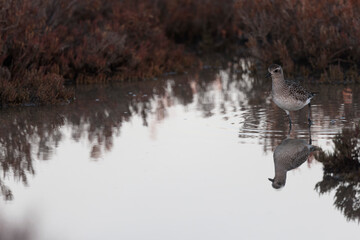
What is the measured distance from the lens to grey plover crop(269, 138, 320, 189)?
735cm

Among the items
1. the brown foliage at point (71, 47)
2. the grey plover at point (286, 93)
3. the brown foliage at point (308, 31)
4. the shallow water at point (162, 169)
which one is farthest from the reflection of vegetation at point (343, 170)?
the brown foliage at point (308, 31)

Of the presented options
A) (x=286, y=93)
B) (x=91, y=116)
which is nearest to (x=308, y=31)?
(x=91, y=116)

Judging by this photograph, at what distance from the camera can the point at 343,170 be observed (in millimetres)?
7344

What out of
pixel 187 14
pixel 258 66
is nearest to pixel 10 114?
pixel 258 66

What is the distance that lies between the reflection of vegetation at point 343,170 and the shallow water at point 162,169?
106mm

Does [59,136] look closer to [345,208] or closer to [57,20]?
[345,208]

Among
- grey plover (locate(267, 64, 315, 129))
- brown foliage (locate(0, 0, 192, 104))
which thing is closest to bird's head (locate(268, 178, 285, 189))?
grey plover (locate(267, 64, 315, 129))

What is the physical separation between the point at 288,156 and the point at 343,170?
1.03 metres

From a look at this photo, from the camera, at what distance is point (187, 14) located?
A: 2467 cm

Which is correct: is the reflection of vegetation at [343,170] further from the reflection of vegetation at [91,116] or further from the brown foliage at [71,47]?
the brown foliage at [71,47]

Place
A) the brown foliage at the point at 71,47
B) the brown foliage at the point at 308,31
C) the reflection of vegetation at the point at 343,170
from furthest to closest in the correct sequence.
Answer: the brown foliage at the point at 308,31, the brown foliage at the point at 71,47, the reflection of vegetation at the point at 343,170

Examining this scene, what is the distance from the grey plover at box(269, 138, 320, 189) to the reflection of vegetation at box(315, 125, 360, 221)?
386 millimetres

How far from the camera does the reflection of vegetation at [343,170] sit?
6719mm

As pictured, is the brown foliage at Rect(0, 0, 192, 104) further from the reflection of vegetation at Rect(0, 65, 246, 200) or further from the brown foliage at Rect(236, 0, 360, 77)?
the brown foliage at Rect(236, 0, 360, 77)
